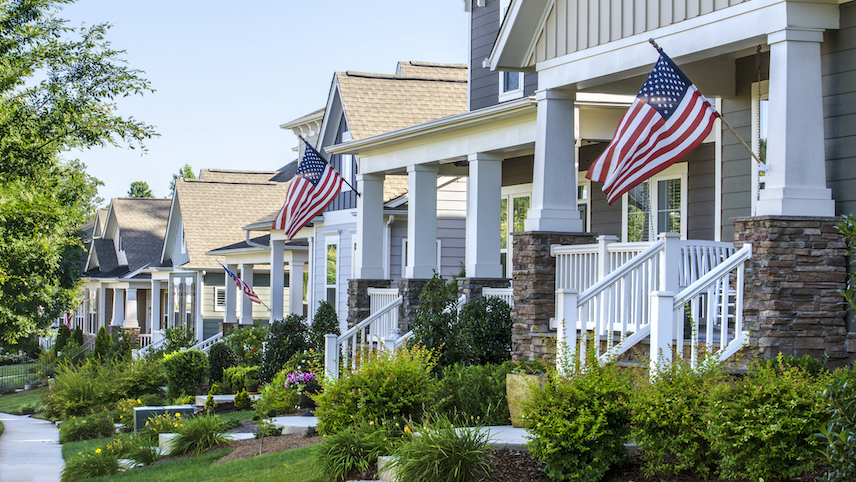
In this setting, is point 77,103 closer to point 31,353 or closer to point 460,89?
point 460,89

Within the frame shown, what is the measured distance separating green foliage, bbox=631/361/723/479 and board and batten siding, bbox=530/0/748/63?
14.6 feet

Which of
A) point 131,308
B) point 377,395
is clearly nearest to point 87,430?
point 377,395

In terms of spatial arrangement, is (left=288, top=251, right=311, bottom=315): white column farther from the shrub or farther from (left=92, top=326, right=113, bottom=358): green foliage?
(left=92, top=326, right=113, bottom=358): green foliage

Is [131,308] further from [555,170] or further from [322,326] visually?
[555,170]

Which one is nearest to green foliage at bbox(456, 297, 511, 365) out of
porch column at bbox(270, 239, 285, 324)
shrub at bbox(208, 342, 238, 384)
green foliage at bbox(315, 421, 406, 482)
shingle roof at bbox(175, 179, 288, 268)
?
green foliage at bbox(315, 421, 406, 482)

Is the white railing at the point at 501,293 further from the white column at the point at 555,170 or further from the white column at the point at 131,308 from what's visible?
the white column at the point at 131,308

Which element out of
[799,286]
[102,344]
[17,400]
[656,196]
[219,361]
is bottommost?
[17,400]

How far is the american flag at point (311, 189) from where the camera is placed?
16.5 metres

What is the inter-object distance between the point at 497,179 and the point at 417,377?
5.60 m

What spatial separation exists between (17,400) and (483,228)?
775 inches

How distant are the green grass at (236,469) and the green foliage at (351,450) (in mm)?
194

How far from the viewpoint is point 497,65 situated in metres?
12.6

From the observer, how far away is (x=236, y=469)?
1047 cm

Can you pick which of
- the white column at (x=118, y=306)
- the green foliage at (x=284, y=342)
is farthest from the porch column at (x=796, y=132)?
the white column at (x=118, y=306)
